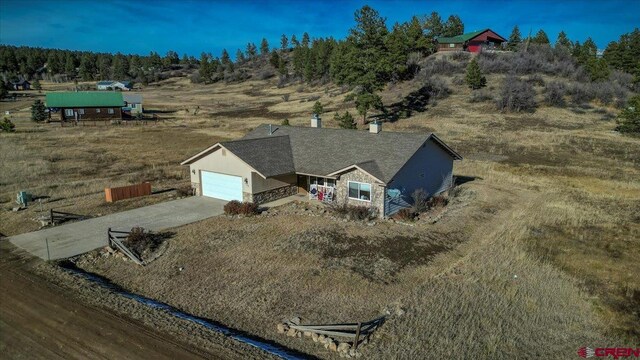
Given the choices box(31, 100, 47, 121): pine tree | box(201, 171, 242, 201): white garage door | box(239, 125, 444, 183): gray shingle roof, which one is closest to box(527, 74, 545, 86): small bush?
box(239, 125, 444, 183): gray shingle roof

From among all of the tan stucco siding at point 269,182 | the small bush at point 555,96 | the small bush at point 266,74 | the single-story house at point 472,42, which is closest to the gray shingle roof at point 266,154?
the tan stucco siding at point 269,182

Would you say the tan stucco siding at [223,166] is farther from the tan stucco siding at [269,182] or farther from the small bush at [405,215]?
the small bush at [405,215]

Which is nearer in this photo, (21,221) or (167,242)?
(167,242)

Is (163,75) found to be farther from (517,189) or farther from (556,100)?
(517,189)

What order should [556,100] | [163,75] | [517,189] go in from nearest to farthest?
[517,189]
[556,100]
[163,75]

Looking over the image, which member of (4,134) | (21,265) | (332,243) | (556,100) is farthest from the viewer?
(556,100)

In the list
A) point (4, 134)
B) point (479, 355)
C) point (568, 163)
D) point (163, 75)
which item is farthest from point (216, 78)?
point (479, 355)
